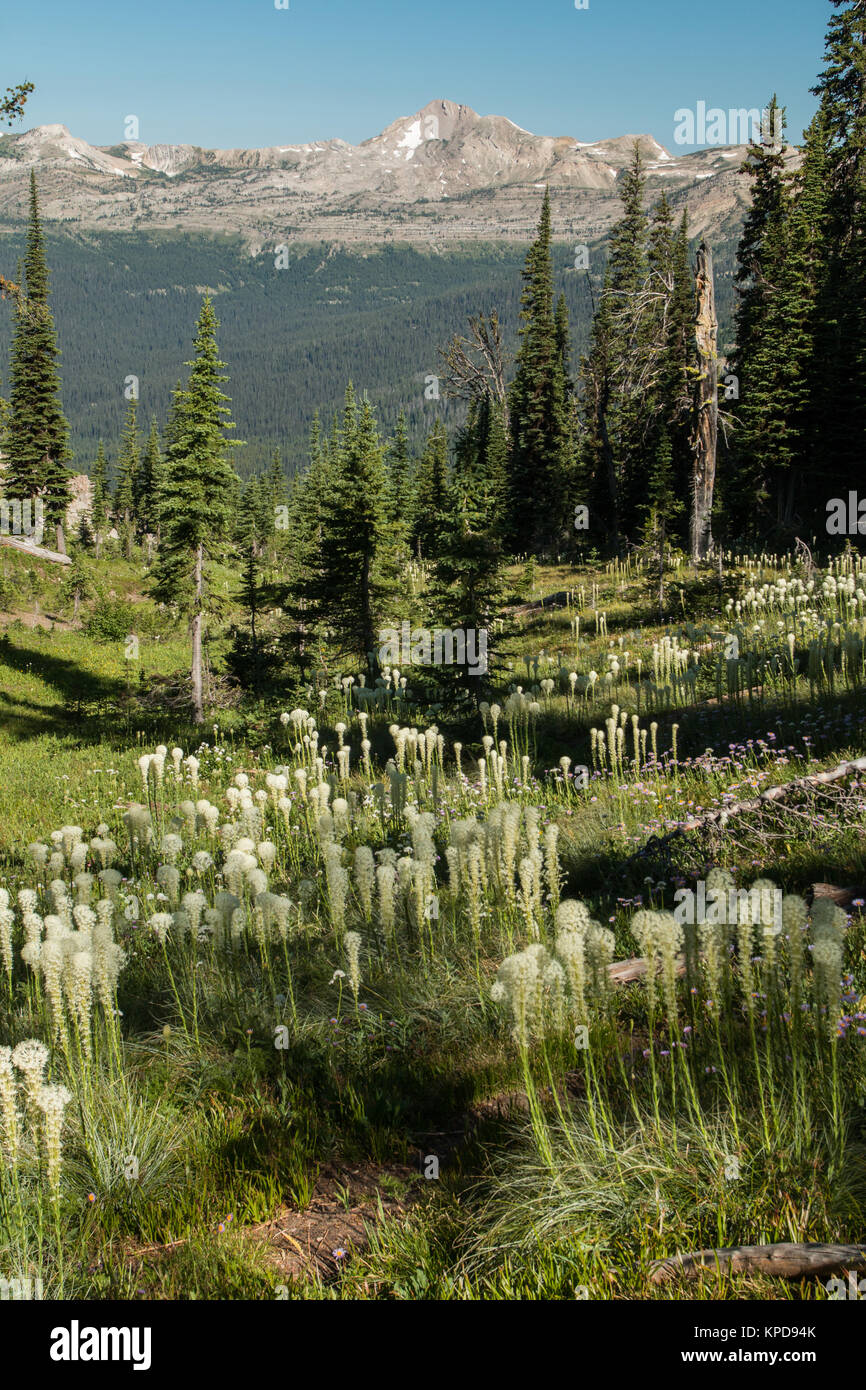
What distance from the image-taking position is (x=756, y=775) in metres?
7.47

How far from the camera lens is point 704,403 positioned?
22344mm

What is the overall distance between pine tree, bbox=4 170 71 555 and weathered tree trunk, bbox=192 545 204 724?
109 feet

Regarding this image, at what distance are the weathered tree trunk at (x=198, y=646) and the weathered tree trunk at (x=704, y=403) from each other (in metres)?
13.3

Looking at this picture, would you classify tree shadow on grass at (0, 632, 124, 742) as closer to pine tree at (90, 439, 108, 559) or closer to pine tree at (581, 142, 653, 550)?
pine tree at (581, 142, 653, 550)

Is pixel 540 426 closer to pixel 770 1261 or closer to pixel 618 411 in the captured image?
pixel 618 411

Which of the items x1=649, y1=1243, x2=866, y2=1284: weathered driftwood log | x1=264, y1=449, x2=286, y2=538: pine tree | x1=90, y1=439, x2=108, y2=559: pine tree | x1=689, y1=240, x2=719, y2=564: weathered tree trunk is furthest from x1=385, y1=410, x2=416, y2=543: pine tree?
x1=649, y1=1243, x2=866, y2=1284: weathered driftwood log

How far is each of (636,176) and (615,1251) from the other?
5901 cm

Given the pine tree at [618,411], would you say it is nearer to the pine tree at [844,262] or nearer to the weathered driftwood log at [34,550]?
the pine tree at [844,262]

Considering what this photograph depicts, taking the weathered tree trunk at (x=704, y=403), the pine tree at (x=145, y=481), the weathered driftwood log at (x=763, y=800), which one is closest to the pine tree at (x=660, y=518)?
the weathered tree trunk at (x=704, y=403)

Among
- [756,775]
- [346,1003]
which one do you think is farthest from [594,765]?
[346,1003]

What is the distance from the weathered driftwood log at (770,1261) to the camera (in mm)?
2660

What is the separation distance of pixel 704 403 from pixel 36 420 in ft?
147

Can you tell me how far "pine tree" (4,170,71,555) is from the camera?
52.1 m

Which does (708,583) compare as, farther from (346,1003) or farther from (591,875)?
(346,1003)
